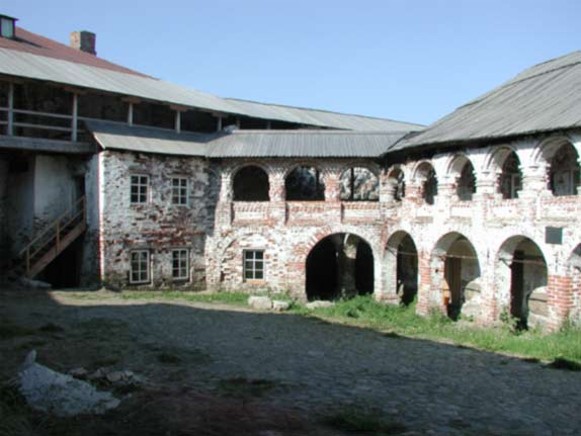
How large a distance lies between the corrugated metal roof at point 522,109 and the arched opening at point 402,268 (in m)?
3.69

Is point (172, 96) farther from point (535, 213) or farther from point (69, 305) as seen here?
point (535, 213)

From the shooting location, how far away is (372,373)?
431 inches

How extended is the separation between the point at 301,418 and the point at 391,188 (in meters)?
16.0

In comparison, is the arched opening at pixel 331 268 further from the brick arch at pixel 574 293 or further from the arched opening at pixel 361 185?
the brick arch at pixel 574 293

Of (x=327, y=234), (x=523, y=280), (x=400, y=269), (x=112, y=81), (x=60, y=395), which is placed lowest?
(x=60, y=395)

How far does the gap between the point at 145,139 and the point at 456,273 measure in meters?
11.8

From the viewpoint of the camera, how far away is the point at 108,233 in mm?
20922

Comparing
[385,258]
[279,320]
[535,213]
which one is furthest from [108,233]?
[535,213]

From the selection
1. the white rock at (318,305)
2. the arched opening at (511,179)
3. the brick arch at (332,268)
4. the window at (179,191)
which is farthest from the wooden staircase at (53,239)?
the arched opening at (511,179)

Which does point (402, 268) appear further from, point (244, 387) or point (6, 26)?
point (6, 26)

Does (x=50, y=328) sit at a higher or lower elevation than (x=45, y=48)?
lower

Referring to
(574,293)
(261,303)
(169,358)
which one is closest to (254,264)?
(261,303)

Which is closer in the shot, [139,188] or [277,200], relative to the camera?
[139,188]

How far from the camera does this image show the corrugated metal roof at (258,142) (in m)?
22.0
